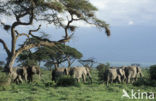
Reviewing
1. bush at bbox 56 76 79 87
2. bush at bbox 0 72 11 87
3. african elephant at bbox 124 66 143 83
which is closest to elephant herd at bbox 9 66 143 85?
african elephant at bbox 124 66 143 83

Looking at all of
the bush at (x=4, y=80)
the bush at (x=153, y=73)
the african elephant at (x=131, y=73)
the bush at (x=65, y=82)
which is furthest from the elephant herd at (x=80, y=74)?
the bush at (x=4, y=80)

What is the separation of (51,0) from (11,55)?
180 inches

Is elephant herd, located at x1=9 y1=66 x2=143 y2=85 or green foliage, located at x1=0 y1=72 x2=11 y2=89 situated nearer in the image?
green foliage, located at x1=0 y1=72 x2=11 y2=89

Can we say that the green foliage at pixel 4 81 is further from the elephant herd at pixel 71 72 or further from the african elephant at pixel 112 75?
the african elephant at pixel 112 75

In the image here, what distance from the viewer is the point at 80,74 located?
19.3 metres

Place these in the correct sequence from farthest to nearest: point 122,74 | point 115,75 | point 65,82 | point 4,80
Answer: point 122,74, point 115,75, point 65,82, point 4,80

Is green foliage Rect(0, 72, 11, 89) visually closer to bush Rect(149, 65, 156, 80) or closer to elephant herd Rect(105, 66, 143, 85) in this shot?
elephant herd Rect(105, 66, 143, 85)

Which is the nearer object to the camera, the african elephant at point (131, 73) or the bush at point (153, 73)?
the bush at point (153, 73)

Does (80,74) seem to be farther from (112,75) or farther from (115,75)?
(115,75)

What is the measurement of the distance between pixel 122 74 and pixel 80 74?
106 inches

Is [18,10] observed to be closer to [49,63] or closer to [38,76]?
[38,76]

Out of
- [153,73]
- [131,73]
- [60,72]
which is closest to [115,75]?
[131,73]

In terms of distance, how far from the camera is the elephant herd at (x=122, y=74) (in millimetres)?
18719

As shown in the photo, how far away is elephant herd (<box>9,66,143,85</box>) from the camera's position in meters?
18.9
